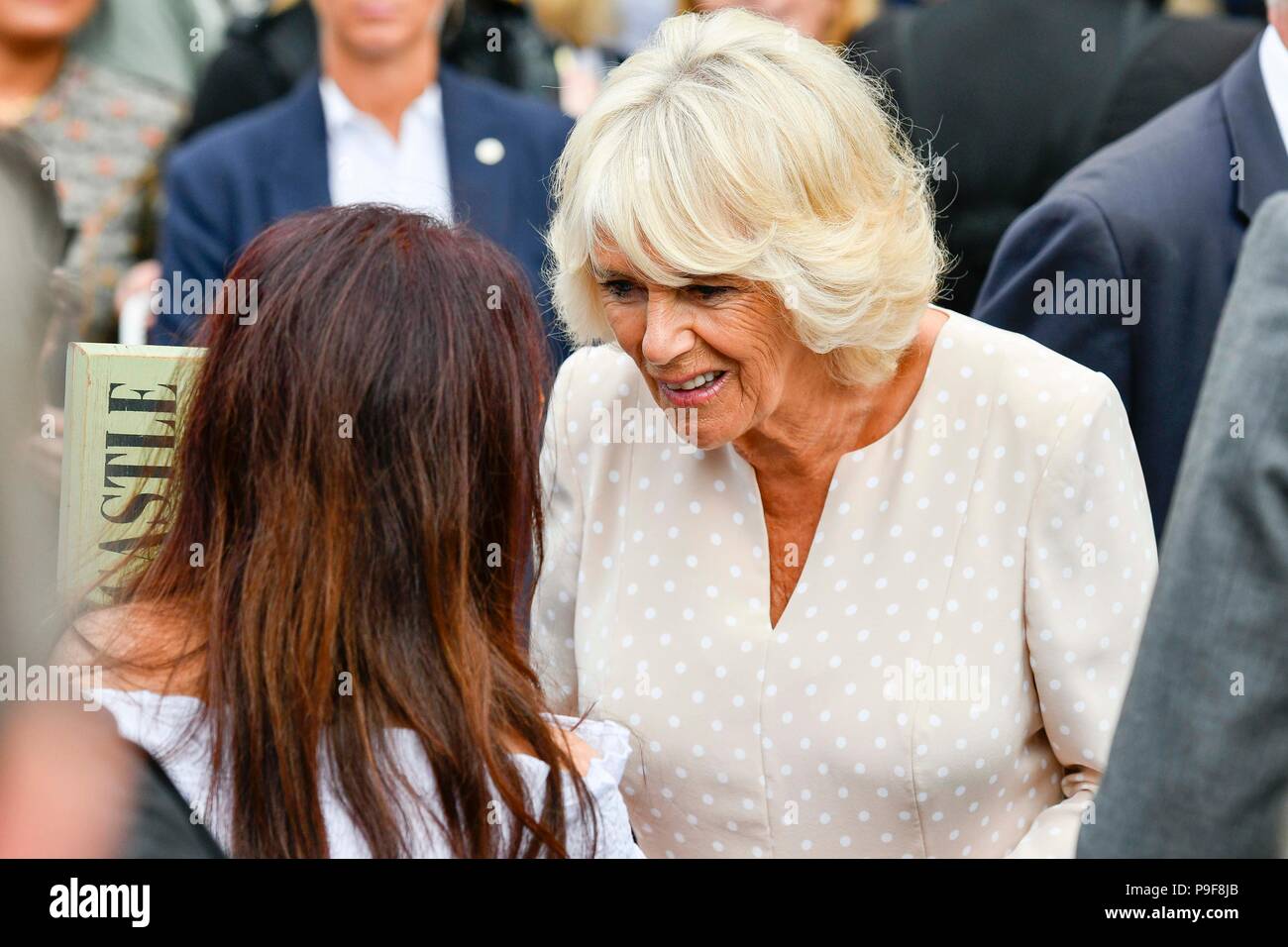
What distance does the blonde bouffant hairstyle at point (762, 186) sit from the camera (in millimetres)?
2238

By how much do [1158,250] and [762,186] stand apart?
2.91 ft

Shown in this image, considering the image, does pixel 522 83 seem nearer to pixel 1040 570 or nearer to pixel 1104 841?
pixel 1040 570

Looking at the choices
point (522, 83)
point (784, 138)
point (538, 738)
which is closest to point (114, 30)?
point (522, 83)

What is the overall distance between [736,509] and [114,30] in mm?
2114

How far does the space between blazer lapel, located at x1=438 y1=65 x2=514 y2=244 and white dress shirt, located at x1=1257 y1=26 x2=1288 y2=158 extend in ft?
5.32

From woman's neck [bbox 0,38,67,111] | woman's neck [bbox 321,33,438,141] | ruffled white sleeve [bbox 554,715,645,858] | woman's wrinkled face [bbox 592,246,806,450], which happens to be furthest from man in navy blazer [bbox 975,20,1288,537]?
woman's neck [bbox 0,38,67,111]

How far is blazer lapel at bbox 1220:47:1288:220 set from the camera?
275 centimetres

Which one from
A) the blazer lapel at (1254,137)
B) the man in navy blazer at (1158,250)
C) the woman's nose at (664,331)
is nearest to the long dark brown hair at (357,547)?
the woman's nose at (664,331)

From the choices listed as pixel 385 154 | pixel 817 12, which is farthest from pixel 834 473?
pixel 817 12

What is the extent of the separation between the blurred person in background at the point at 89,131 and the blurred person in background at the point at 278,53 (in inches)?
4.4

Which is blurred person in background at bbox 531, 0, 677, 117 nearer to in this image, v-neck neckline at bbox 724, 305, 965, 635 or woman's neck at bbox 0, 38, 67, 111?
woman's neck at bbox 0, 38, 67, 111

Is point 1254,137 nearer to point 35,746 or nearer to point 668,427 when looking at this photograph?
point 668,427

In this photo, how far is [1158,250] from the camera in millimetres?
2734

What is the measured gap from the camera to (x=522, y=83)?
407 centimetres
